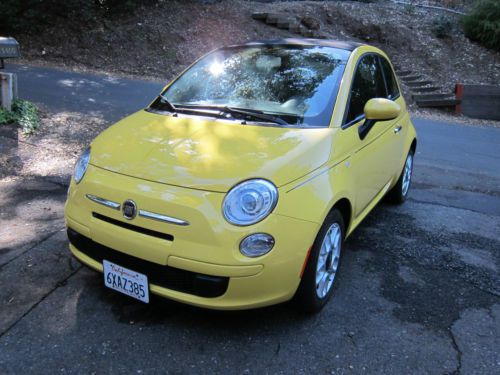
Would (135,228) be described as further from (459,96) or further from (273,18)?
(273,18)

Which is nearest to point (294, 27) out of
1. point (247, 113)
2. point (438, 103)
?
point (438, 103)

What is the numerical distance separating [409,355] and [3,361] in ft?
7.32

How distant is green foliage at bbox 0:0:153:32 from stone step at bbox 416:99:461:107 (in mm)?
8348

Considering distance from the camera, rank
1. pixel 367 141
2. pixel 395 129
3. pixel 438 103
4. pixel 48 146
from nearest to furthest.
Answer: pixel 367 141 < pixel 395 129 < pixel 48 146 < pixel 438 103

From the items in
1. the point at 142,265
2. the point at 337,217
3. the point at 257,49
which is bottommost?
the point at 142,265

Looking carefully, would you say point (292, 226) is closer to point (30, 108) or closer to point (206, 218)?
point (206, 218)

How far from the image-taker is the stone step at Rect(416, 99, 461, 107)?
12156 millimetres

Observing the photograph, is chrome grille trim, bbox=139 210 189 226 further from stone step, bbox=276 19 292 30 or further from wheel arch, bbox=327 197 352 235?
stone step, bbox=276 19 292 30

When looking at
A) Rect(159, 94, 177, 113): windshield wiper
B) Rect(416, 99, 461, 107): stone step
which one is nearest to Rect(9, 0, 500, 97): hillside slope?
Rect(416, 99, 461, 107): stone step

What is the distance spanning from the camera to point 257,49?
4102 millimetres

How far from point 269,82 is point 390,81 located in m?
1.66

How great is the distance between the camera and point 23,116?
6.56 meters

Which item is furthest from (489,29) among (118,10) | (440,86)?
(118,10)

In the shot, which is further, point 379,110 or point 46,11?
point 46,11
